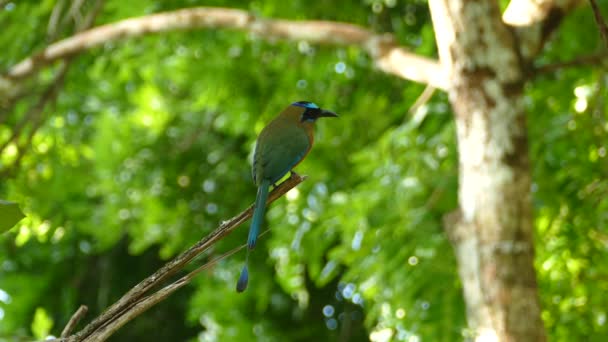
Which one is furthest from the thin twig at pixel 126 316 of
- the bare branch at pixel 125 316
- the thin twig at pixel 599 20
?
the thin twig at pixel 599 20

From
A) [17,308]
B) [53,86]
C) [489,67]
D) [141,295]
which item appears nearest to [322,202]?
[53,86]

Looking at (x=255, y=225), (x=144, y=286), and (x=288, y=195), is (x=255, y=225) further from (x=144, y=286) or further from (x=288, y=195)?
(x=288, y=195)

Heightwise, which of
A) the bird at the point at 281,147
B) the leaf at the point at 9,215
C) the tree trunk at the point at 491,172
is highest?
the leaf at the point at 9,215

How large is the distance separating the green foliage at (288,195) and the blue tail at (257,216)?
7.77ft

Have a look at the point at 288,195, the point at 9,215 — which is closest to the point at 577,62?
the point at 288,195

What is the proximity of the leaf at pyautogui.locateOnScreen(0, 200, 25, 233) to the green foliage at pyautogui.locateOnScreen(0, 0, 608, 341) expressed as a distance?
325 centimetres

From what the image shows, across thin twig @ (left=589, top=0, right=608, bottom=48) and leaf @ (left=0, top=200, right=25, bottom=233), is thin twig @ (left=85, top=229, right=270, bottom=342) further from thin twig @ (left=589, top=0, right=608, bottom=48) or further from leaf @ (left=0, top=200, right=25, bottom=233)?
thin twig @ (left=589, top=0, right=608, bottom=48)

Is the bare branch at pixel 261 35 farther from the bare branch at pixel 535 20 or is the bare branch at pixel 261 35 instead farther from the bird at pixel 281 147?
the bird at pixel 281 147

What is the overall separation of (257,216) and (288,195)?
12.4 ft

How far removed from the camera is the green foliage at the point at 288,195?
4.54 meters

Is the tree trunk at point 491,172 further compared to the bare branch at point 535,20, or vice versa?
the bare branch at point 535,20

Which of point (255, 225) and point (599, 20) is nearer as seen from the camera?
point (599, 20)

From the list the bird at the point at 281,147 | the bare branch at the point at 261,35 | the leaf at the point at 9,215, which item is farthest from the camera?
the bare branch at the point at 261,35

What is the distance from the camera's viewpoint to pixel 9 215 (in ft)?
4.11
